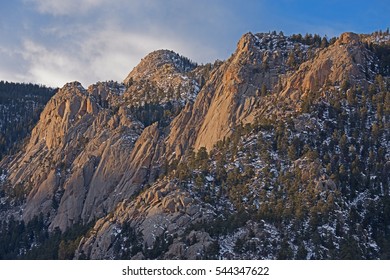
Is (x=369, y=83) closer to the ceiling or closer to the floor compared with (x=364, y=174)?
closer to the ceiling

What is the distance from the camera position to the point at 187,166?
186 metres

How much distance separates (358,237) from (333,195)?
964 centimetres

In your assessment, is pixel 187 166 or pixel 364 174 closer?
pixel 364 174

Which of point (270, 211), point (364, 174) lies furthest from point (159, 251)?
point (364, 174)

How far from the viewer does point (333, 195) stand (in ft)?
531

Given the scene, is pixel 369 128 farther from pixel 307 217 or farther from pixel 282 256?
pixel 282 256

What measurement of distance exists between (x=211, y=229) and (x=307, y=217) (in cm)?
1700
